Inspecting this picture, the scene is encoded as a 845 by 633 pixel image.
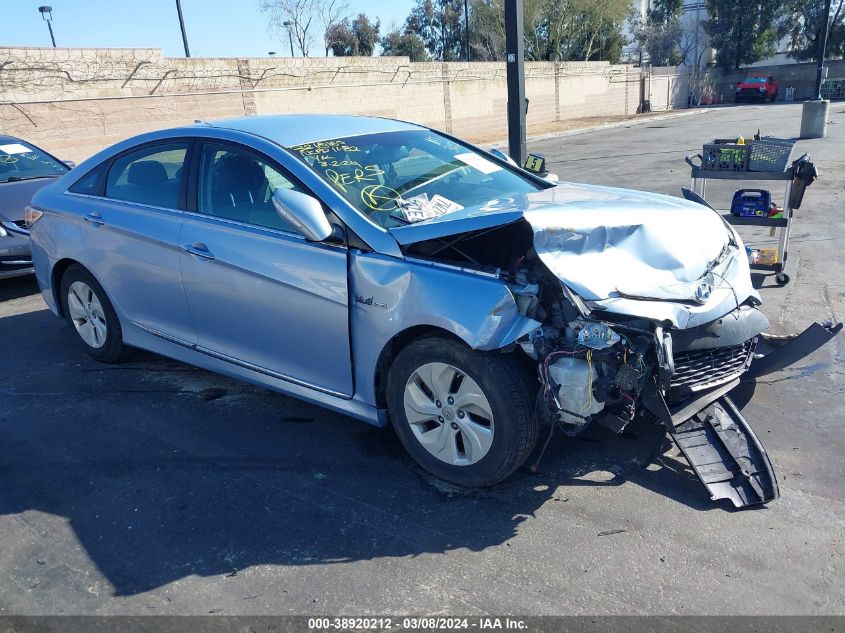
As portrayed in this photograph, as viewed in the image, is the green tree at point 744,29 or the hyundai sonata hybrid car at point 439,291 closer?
the hyundai sonata hybrid car at point 439,291

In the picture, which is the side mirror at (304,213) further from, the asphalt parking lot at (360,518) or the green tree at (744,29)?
the green tree at (744,29)

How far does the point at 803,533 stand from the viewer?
308 centimetres

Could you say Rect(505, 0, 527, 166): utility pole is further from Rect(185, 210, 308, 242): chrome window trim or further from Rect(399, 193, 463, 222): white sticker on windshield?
Rect(185, 210, 308, 242): chrome window trim

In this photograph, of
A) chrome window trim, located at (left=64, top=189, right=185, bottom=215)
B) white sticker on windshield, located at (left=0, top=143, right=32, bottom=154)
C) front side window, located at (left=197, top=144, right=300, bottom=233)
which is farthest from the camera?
white sticker on windshield, located at (left=0, top=143, right=32, bottom=154)

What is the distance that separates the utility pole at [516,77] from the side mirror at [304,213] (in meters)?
5.65

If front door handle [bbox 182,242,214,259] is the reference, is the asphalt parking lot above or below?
below

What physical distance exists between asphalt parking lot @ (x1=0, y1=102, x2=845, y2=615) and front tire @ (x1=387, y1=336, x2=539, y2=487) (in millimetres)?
162

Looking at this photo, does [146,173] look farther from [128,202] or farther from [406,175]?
[406,175]

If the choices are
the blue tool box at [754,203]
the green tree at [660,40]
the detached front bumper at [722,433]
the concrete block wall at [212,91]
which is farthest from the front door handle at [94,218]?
the green tree at [660,40]

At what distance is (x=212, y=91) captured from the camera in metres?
20.8

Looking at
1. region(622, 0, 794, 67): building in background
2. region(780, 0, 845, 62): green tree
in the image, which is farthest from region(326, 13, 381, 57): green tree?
region(780, 0, 845, 62): green tree

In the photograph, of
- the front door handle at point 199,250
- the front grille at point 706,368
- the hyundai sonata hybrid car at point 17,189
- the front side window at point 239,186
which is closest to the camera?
the front grille at point 706,368

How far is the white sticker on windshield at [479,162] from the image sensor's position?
15.2ft

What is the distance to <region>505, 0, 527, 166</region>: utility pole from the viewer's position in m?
8.79
